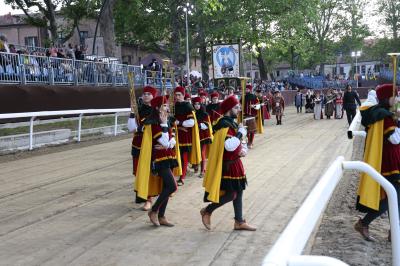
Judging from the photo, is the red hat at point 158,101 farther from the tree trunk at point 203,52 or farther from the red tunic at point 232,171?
the tree trunk at point 203,52

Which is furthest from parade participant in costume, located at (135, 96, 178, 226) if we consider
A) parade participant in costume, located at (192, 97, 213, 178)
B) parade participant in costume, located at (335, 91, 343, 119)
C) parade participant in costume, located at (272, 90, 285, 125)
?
parade participant in costume, located at (335, 91, 343, 119)

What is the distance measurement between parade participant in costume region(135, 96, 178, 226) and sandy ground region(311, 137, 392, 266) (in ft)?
6.68

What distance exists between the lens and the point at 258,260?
17.9 feet

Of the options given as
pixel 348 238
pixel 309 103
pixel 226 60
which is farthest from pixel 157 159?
pixel 309 103

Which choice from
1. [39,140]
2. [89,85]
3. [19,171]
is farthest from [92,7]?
[19,171]

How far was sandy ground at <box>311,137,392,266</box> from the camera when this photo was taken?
18.9ft

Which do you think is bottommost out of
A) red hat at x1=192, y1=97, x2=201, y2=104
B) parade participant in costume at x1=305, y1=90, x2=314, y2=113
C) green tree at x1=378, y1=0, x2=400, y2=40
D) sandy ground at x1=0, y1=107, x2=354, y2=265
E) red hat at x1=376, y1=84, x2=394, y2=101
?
parade participant in costume at x1=305, y1=90, x2=314, y2=113

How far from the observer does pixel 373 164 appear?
20.5ft

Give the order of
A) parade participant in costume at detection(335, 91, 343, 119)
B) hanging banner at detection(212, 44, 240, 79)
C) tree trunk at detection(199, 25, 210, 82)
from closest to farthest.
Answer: hanging banner at detection(212, 44, 240, 79) < parade participant in costume at detection(335, 91, 343, 119) < tree trunk at detection(199, 25, 210, 82)

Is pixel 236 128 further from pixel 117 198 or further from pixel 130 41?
pixel 130 41

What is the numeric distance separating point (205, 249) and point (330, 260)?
3.92m

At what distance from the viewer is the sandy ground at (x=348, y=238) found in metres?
5.76

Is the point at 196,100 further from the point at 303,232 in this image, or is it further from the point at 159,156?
the point at 303,232

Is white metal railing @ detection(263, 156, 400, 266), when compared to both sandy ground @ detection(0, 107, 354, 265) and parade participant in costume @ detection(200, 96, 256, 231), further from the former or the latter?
parade participant in costume @ detection(200, 96, 256, 231)
